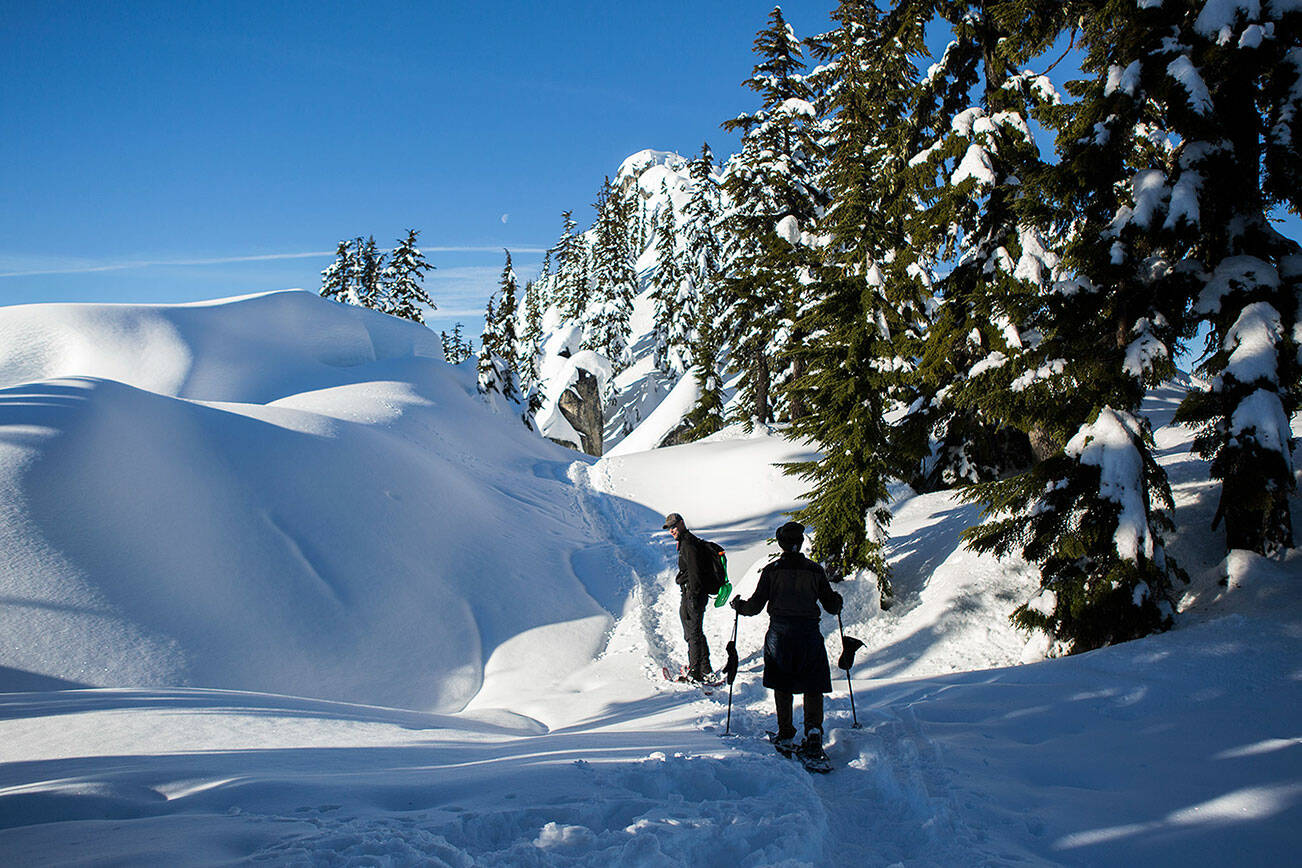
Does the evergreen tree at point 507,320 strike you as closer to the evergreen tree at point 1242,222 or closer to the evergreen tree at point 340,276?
the evergreen tree at point 340,276

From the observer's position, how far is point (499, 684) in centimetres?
1040

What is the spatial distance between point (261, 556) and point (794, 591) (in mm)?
8998

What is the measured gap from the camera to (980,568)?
414 inches

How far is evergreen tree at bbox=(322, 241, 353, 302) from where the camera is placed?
48438mm

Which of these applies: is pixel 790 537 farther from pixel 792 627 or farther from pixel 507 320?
pixel 507 320

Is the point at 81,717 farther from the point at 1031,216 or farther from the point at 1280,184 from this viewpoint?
the point at 1280,184

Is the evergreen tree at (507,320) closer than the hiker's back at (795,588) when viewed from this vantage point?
No

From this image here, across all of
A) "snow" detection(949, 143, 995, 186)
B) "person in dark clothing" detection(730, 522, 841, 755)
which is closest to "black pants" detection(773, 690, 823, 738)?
"person in dark clothing" detection(730, 522, 841, 755)

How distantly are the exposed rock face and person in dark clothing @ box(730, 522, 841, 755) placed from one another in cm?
4446

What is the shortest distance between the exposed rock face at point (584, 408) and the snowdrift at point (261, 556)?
3066cm

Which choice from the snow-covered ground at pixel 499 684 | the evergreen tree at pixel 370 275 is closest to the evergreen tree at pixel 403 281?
the evergreen tree at pixel 370 275

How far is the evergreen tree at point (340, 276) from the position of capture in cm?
4844

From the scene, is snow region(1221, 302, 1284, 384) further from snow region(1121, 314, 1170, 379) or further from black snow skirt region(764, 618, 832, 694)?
black snow skirt region(764, 618, 832, 694)

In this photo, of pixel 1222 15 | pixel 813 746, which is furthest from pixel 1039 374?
pixel 813 746
